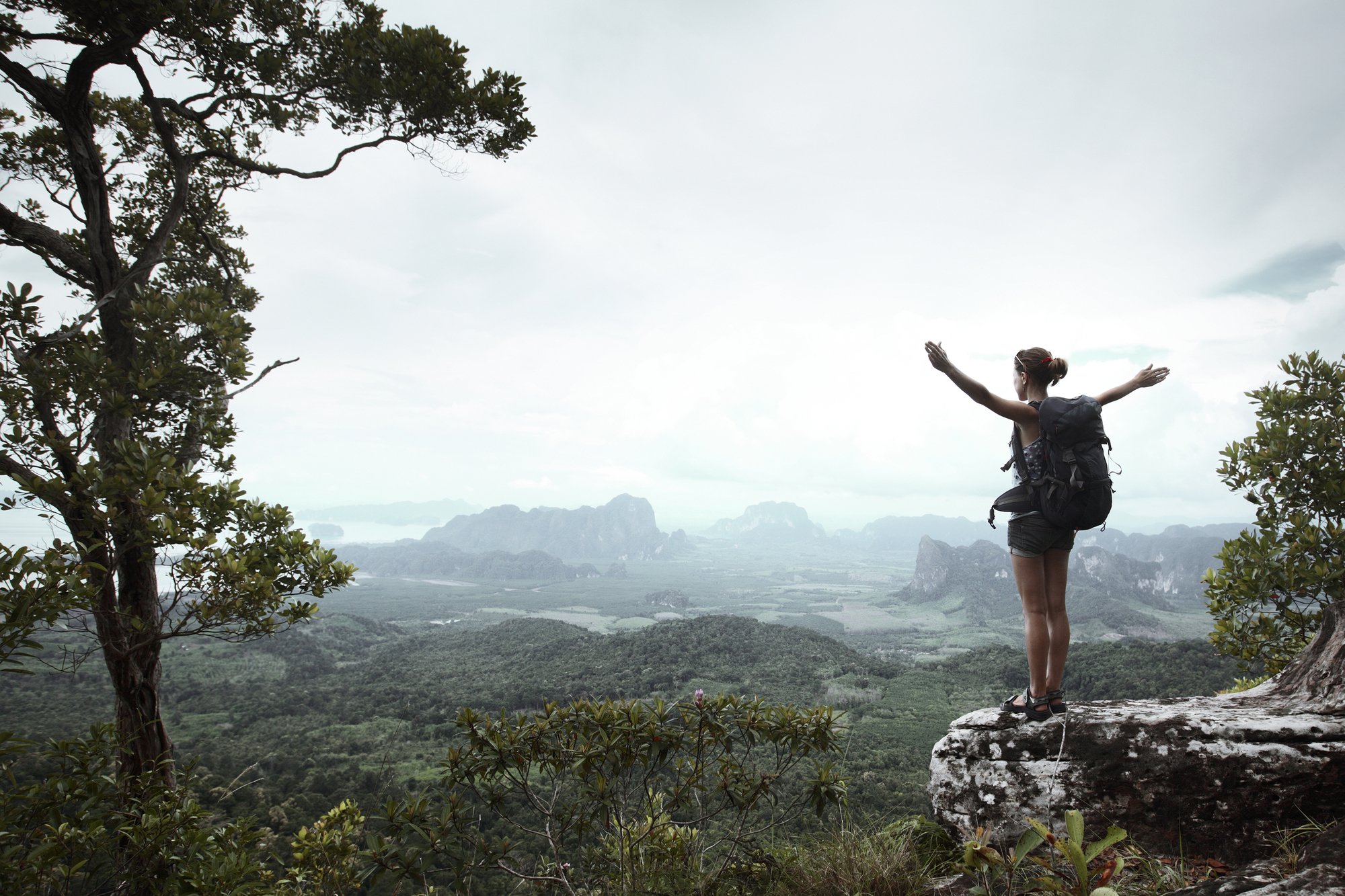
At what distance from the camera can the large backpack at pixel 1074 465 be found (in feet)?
11.5

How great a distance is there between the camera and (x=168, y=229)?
5.15 metres

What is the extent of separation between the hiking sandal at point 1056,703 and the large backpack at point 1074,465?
122 cm

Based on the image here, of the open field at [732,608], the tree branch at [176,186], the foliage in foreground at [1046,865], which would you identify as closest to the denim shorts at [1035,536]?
the foliage in foreground at [1046,865]

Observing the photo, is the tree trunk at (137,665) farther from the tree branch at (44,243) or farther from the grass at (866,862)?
the grass at (866,862)

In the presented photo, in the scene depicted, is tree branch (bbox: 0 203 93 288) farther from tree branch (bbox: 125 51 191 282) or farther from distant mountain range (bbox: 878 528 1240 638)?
distant mountain range (bbox: 878 528 1240 638)

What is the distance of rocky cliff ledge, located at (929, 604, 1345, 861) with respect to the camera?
313 centimetres

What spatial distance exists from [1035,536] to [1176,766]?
1520mm

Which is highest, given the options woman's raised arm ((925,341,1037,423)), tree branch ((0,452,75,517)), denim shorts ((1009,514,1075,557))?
woman's raised arm ((925,341,1037,423))

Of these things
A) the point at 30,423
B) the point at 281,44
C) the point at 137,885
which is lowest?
the point at 137,885

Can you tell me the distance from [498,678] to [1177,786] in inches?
2318

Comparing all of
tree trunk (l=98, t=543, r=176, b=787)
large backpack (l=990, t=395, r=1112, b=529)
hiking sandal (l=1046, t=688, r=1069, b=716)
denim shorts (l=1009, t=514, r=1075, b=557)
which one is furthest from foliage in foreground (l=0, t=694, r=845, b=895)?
large backpack (l=990, t=395, r=1112, b=529)

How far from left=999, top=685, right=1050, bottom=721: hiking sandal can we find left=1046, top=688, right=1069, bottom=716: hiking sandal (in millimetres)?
19

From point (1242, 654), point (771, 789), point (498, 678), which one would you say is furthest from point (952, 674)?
point (771, 789)

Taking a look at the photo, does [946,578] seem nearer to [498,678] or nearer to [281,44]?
[498,678]
